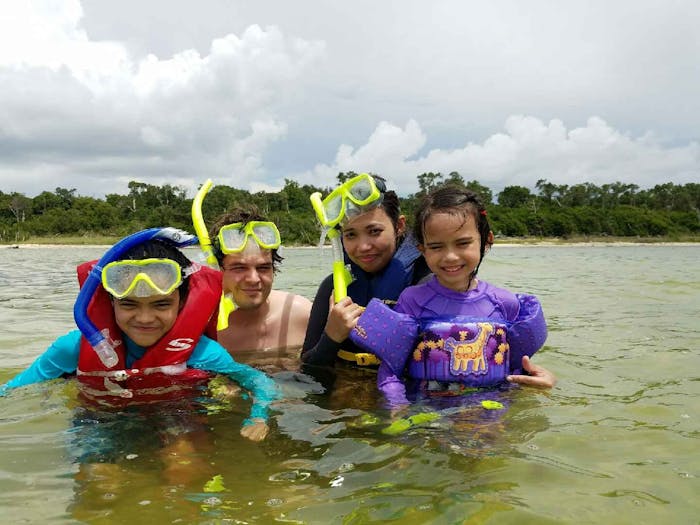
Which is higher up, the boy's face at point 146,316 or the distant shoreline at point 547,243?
the boy's face at point 146,316

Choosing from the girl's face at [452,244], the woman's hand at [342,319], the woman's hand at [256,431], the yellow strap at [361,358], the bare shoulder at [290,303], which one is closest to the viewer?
the woman's hand at [256,431]

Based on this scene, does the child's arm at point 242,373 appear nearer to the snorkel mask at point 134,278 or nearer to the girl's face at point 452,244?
the snorkel mask at point 134,278

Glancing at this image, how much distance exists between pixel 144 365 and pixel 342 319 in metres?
1.16

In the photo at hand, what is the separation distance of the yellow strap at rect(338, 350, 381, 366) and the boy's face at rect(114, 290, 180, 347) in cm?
128

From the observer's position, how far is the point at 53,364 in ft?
10.6

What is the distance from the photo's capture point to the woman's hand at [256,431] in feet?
8.46

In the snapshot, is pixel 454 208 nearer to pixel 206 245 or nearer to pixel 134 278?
pixel 134 278

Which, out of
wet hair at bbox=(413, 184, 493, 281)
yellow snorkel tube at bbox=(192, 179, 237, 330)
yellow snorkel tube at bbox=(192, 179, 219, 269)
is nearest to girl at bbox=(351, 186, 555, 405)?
wet hair at bbox=(413, 184, 493, 281)

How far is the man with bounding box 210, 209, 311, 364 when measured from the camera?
13.7 feet

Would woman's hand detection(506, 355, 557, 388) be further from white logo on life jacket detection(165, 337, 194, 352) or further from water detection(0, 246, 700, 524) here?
white logo on life jacket detection(165, 337, 194, 352)

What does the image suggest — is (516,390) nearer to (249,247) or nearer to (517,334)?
(517,334)

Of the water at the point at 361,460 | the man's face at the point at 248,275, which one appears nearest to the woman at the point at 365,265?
the water at the point at 361,460

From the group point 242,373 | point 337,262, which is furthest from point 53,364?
point 337,262

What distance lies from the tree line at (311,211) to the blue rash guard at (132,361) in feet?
143
